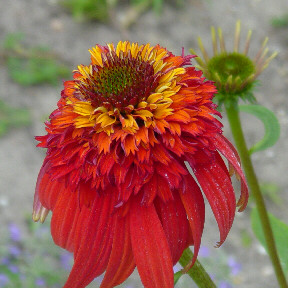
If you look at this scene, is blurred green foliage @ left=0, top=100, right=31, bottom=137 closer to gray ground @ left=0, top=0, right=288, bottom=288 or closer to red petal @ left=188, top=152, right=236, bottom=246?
gray ground @ left=0, top=0, right=288, bottom=288

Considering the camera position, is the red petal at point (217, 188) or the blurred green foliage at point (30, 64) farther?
the blurred green foliage at point (30, 64)

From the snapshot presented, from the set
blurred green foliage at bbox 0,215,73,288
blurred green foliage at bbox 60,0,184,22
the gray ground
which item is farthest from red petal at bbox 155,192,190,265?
blurred green foliage at bbox 60,0,184,22

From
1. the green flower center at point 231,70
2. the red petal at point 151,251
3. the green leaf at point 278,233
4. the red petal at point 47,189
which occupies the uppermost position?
the green flower center at point 231,70

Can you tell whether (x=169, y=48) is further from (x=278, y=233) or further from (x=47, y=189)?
(x=47, y=189)

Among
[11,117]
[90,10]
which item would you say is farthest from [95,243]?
[90,10]

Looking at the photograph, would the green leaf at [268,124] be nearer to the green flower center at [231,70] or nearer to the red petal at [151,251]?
the green flower center at [231,70]

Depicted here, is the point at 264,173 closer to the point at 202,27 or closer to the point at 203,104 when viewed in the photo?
the point at 202,27

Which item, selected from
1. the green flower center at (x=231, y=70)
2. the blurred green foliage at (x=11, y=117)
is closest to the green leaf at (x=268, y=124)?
the green flower center at (x=231, y=70)
